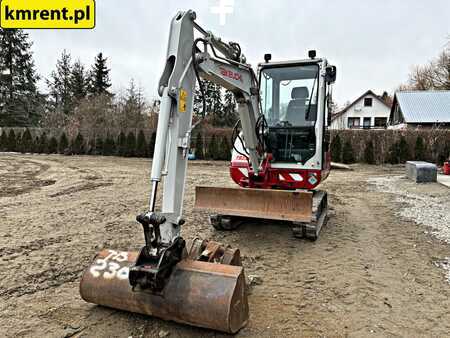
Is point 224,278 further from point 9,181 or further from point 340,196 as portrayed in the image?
point 9,181

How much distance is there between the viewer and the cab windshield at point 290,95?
5469 mm

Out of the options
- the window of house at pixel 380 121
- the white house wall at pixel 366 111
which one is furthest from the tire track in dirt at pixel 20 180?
the window of house at pixel 380 121

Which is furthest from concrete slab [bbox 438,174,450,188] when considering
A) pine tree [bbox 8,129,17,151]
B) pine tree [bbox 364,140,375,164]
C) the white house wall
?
the white house wall

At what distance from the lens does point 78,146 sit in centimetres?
2173

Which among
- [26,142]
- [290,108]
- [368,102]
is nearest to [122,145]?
[26,142]

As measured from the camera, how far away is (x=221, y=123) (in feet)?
100

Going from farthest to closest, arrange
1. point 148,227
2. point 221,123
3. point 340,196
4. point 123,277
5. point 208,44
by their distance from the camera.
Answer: point 221,123 < point 340,196 < point 208,44 < point 123,277 < point 148,227

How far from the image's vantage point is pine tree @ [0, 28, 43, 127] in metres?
32.1

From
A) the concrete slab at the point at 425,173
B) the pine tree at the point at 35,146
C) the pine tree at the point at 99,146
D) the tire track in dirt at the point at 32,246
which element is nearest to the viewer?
the tire track in dirt at the point at 32,246

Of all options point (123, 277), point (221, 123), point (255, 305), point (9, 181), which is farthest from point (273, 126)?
point (221, 123)

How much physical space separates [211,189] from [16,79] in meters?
34.5

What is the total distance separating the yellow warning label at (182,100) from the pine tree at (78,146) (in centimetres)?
2039

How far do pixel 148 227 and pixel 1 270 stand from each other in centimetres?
227

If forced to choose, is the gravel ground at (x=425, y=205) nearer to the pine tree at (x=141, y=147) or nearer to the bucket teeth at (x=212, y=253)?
the bucket teeth at (x=212, y=253)
